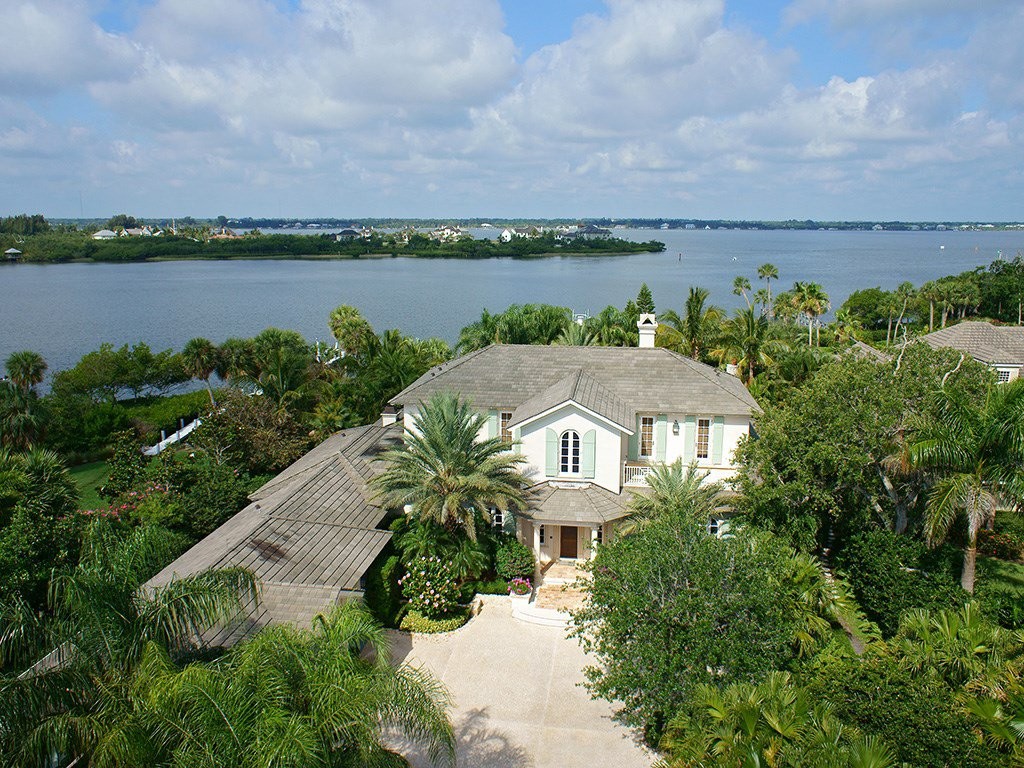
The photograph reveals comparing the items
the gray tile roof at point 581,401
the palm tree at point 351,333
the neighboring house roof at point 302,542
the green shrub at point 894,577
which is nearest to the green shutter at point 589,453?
the gray tile roof at point 581,401

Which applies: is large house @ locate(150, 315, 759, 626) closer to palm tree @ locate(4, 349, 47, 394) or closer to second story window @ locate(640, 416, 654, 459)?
second story window @ locate(640, 416, 654, 459)

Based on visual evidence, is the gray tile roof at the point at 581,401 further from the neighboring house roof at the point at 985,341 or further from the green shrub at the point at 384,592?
the neighboring house roof at the point at 985,341

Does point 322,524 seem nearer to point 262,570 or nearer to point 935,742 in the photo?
point 262,570

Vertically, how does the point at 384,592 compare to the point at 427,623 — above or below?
above

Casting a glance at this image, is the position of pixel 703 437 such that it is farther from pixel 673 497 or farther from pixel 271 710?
pixel 271 710

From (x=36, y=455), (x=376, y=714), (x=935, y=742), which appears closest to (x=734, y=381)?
(x=935, y=742)

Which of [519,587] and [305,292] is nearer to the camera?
[519,587]

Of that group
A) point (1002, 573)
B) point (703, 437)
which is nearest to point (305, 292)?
point (703, 437)
